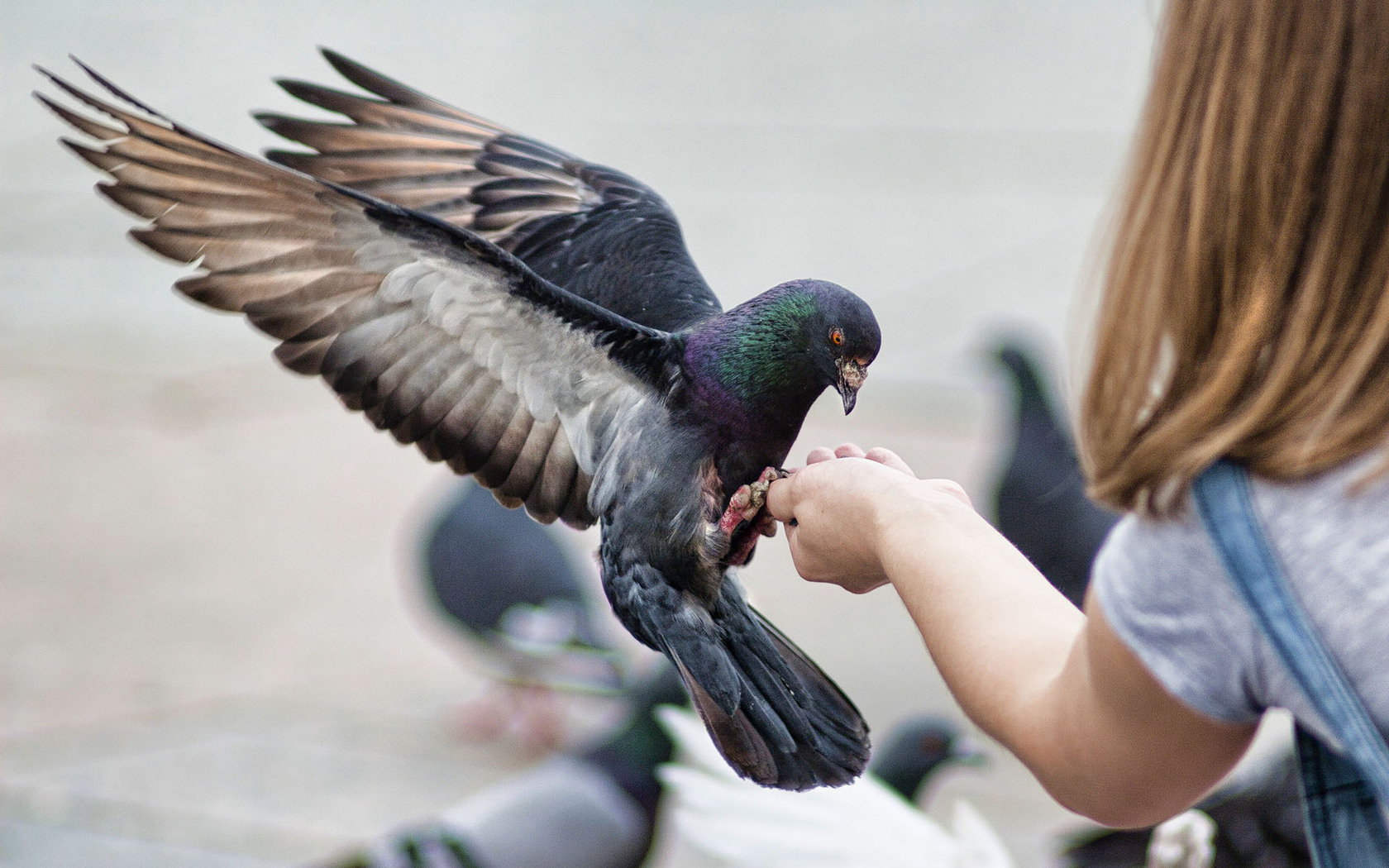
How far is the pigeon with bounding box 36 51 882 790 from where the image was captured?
1863mm

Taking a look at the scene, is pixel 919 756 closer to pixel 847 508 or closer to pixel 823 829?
pixel 823 829

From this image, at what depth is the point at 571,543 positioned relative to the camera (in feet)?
17.7

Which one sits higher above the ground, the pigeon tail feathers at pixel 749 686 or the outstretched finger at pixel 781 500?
the outstretched finger at pixel 781 500

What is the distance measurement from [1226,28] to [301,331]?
4.46ft

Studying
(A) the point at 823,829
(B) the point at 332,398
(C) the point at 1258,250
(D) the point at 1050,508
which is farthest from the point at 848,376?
(B) the point at 332,398

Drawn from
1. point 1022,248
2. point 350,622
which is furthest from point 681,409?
point 1022,248

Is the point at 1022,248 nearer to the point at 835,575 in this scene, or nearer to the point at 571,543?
the point at 571,543

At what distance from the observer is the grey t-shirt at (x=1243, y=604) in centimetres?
99

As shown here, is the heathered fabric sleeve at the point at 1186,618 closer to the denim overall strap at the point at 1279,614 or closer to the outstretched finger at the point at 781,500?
the denim overall strap at the point at 1279,614

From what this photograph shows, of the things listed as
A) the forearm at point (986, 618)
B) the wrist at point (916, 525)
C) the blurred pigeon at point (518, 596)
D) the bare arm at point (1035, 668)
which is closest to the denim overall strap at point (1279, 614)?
the bare arm at point (1035, 668)

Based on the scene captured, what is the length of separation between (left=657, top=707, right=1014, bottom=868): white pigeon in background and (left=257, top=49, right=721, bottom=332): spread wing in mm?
1119

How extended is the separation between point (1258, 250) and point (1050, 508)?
10.3 feet

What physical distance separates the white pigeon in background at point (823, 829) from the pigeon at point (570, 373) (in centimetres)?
100

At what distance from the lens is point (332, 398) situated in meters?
7.81
